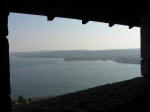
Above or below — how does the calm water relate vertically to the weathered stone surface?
below

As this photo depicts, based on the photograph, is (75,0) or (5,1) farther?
(75,0)

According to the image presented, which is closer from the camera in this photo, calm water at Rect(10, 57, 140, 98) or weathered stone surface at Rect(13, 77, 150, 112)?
weathered stone surface at Rect(13, 77, 150, 112)

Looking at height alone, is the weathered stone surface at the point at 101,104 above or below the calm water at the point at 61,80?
above

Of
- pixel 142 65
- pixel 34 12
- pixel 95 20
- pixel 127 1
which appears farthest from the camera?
pixel 142 65

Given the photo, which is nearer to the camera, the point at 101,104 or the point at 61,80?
the point at 101,104

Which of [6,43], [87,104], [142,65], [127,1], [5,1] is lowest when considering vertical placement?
[87,104]

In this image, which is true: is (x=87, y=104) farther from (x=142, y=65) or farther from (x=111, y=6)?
(x=142, y=65)

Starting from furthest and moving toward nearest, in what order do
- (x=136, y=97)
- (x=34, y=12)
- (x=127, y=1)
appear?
(x=136, y=97) < (x=127, y=1) < (x=34, y=12)

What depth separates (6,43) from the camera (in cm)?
298

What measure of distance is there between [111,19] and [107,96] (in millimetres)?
2261

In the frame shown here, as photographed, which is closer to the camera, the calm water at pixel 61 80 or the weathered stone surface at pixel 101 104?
the weathered stone surface at pixel 101 104

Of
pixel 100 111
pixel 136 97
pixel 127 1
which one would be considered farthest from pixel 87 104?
pixel 127 1

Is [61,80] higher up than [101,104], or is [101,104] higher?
[101,104]

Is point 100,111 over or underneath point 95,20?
underneath
